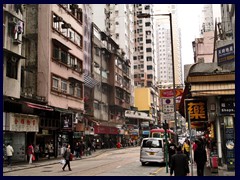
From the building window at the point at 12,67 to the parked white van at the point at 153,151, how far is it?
37.0ft

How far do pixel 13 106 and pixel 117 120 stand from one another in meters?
38.1

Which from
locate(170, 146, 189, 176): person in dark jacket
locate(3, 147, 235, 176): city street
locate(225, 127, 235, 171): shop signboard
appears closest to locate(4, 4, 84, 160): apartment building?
locate(3, 147, 235, 176): city street

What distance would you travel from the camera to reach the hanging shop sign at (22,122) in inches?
1068

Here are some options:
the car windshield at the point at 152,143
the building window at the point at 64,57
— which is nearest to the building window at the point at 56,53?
the building window at the point at 64,57

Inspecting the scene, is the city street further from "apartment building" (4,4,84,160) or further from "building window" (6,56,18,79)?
"building window" (6,56,18,79)

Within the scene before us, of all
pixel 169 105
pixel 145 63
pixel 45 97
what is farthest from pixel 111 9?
pixel 169 105

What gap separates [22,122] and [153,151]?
11206 millimetres

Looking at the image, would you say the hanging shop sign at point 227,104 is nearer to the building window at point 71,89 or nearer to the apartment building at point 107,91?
the building window at point 71,89

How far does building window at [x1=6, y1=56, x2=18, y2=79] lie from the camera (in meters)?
27.3

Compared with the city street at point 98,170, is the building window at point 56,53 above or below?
above

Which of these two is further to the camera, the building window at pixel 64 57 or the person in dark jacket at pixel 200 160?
the building window at pixel 64 57

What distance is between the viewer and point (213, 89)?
17.0m

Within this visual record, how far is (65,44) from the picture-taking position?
38375mm

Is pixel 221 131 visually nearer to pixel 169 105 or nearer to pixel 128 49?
pixel 169 105
